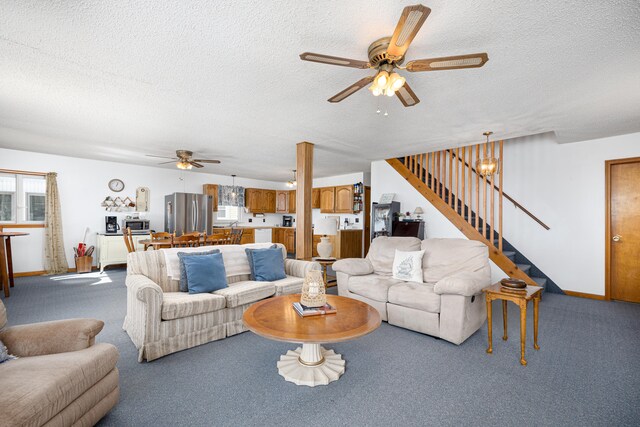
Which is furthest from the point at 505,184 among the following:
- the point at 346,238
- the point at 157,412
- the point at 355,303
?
the point at 157,412

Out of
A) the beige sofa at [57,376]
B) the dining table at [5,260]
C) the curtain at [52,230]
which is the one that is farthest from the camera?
the curtain at [52,230]

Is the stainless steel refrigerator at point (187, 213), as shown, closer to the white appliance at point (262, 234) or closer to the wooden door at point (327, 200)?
the white appliance at point (262, 234)

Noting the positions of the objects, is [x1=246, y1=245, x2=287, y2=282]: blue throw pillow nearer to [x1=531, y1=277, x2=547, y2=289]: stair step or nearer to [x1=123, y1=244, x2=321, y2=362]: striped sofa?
[x1=123, y1=244, x2=321, y2=362]: striped sofa

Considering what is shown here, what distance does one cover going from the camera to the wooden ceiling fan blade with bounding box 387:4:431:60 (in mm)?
1428

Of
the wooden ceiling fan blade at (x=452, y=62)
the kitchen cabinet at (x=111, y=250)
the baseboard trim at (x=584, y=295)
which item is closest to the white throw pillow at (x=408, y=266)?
the wooden ceiling fan blade at (x=452, y=62)

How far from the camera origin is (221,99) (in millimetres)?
3141

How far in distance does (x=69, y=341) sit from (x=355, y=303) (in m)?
2.00

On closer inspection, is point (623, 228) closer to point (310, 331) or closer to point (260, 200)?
point (310, 331)

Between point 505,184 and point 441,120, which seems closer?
point 441,120

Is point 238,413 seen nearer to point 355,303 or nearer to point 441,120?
point 355,303

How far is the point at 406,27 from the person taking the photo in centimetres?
159

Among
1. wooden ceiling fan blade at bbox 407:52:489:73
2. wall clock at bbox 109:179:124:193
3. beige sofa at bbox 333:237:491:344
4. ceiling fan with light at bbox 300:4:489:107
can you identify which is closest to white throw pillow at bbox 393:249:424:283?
beige sofa at bbox 333:237:491:344

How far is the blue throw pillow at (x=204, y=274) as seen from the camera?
293cm

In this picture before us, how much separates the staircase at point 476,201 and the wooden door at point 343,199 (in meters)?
2.12
